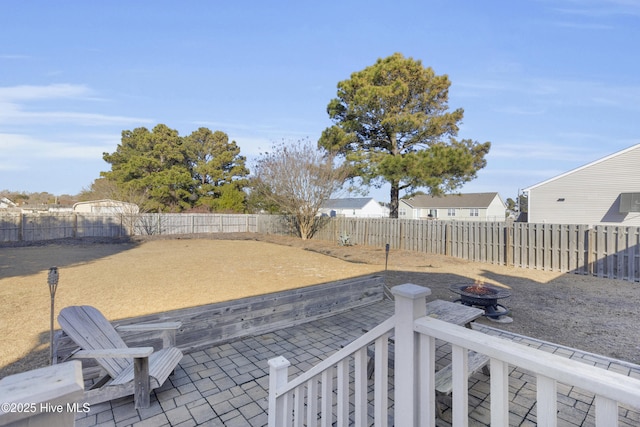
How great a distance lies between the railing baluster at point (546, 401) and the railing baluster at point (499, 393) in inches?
4.2

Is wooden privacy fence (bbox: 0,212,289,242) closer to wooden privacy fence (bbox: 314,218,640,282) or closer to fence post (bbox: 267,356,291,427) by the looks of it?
wooden privacy fence (bbox: 314,218,640,282)

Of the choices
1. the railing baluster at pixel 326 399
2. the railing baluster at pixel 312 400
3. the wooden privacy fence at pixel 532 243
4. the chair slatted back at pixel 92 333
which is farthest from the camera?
the wooden privacy fence at pixel 532 243

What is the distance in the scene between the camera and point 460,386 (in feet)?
3.78

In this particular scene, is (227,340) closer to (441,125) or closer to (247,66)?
(247,66)

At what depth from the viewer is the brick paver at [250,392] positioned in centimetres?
259

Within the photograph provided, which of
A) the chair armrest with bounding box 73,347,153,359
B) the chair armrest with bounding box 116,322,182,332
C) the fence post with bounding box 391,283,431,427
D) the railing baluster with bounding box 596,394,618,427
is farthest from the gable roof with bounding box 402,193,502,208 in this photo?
the railing baluster with bounding box 596,394,618,427

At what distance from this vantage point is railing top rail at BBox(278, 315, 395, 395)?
138cm

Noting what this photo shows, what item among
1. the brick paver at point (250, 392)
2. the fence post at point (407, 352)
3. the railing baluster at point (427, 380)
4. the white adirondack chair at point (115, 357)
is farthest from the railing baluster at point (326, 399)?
the white adirondack chair at point (115, 357)

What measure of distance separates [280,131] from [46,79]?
32.0ft

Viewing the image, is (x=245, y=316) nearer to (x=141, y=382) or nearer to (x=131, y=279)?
(x=141, y=382)

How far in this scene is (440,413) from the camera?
8.25 feet

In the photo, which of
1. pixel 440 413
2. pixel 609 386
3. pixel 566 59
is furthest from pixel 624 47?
pixel 609 386

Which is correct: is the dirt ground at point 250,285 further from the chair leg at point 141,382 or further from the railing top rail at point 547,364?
the railing top rail at point 547,364

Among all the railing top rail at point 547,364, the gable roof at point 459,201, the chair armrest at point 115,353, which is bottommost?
the chair armrest at point 115,353
